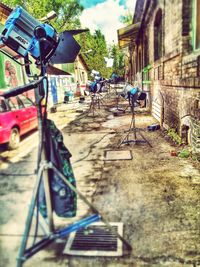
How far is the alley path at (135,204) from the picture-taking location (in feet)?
7.86

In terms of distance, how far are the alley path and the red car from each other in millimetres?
842

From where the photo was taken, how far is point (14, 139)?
21.8ft

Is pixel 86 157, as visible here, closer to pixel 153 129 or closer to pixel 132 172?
pixel 132 172

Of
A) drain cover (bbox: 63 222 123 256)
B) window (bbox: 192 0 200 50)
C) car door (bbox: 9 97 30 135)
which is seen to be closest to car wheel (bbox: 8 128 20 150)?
car door (bbox: 9 97 30 135)

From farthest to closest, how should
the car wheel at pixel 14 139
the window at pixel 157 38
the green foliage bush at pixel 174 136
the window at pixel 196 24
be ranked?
1. the window at pixel 157 38
2. the car wheel at pixel 14 139
3. the green foliage bush at pixel 174 136
4. the window at pixel 196 24

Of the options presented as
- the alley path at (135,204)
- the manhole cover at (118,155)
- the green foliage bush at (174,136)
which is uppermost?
the green foliage bush at (174,136)

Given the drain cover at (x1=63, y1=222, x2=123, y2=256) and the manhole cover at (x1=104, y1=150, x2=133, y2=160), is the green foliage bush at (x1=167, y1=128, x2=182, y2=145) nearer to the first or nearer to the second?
the manhole cover at (x1=104, y1=150, x2=133, y2=160)

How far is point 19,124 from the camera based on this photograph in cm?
673

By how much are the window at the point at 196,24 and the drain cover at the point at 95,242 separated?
4.66 meters

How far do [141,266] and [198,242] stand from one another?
747 mm

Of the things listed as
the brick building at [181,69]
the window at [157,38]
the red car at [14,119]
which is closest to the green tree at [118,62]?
the window at [157,38]

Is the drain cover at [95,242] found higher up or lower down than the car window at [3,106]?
lower down

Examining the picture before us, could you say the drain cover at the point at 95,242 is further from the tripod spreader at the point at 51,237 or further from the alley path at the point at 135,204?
the tripod spreader at the point at 51,237

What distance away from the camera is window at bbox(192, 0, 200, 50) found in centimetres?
536
